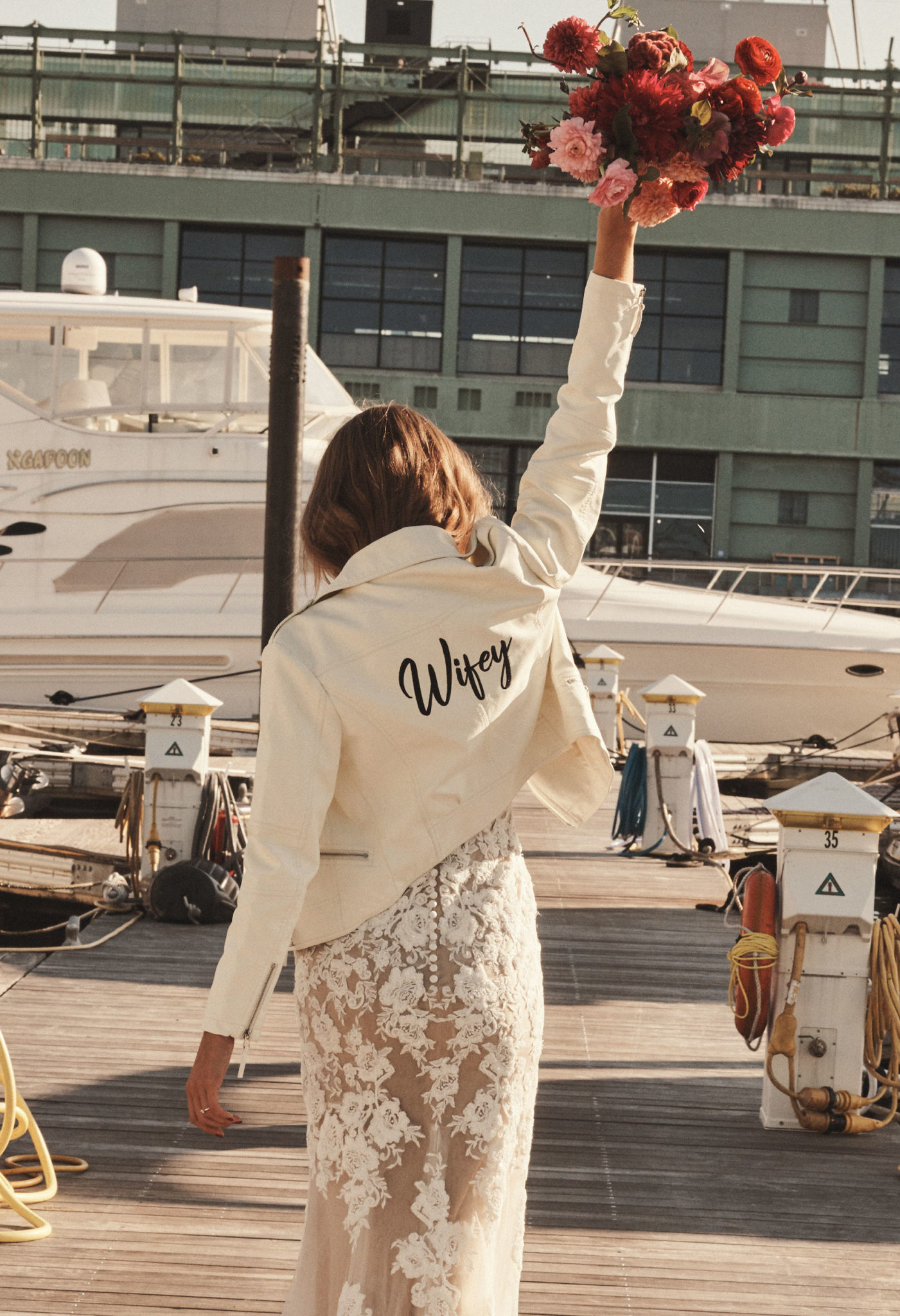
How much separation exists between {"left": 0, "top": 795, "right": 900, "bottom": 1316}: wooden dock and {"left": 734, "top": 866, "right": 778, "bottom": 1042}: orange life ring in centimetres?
33

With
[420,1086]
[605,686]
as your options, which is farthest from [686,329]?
[420,1086]

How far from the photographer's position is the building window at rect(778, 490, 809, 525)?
31.6 metres

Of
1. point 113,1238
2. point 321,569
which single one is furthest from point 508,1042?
point 113,1238

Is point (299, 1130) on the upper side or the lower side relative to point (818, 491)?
lower

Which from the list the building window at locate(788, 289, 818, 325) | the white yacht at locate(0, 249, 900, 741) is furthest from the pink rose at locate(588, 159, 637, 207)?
the building window at locate(788, 289, 818, 325)

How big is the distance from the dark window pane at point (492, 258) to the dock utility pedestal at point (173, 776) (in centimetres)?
2504

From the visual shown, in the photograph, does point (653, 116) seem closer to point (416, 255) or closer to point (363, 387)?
point (363, 387)

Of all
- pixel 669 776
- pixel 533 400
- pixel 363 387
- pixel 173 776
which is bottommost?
pixel 669 776

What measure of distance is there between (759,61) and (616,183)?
0.34 m

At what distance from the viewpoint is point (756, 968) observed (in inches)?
195

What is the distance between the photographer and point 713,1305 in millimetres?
3486

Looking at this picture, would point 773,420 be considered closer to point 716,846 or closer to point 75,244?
point 75,244

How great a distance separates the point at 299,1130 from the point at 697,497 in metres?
28.0

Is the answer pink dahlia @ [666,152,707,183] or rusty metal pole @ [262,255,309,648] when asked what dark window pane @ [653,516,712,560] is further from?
pink dahlia @ [666,152,707,183]
